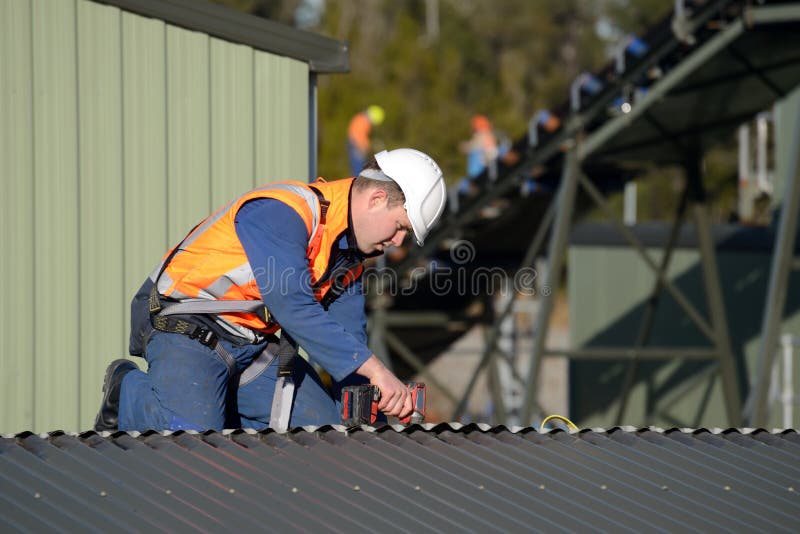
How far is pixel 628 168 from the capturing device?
14.8 metres

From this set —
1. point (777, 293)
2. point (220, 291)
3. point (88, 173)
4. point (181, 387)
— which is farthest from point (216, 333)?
point (777, 293)

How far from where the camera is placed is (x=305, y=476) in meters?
3.93

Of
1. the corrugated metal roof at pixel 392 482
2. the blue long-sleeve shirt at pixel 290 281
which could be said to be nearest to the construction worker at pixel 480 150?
the blue long-sleeve shirt at pixel 290 281

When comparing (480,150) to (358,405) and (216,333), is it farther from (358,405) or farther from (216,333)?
(358,405)

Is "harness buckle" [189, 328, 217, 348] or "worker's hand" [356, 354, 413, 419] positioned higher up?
"harness buckle" [189, 328, 217, 348]

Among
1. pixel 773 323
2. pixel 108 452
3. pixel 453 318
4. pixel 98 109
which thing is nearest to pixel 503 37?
pixel 453 318

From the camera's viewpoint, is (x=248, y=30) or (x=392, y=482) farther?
(x=248, y=30)

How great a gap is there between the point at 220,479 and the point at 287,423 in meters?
1.70

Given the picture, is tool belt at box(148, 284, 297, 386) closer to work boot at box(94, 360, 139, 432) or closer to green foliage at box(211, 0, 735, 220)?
work boot at box(94, 360, 139, 432)

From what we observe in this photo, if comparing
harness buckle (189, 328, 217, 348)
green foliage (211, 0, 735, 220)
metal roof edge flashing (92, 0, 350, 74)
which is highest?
green foliage (211, 0, 735, 220)

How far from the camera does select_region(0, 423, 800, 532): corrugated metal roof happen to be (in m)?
3.60

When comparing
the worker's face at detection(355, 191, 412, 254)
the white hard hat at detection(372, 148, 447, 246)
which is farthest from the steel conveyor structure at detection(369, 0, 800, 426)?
the worker's face at detection(355, 191, 412, 254)

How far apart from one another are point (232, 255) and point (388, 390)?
0.97 meters

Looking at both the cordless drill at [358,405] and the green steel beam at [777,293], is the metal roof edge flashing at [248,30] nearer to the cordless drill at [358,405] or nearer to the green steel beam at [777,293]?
the cordless drill at [358,405]
